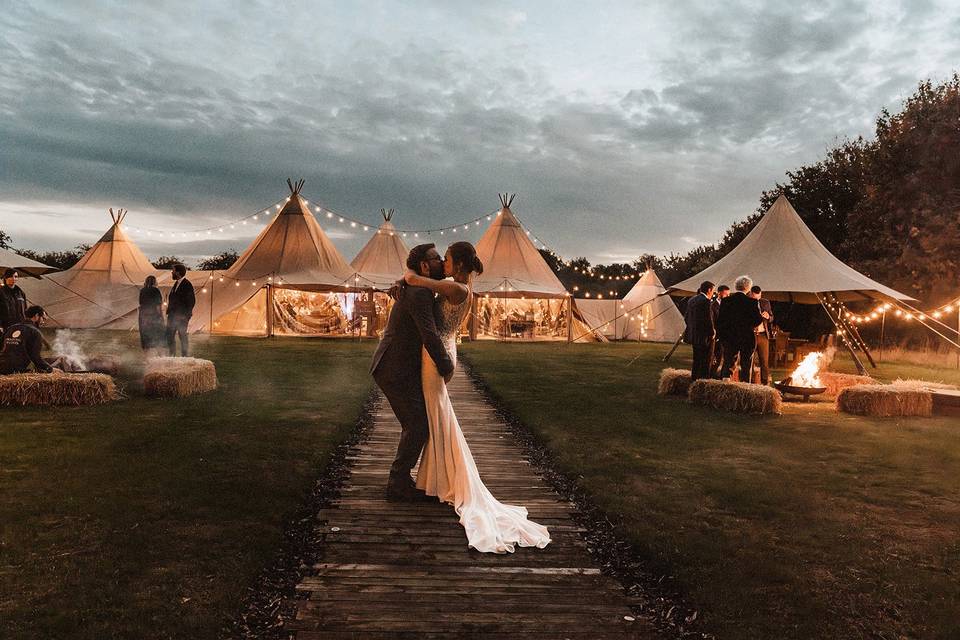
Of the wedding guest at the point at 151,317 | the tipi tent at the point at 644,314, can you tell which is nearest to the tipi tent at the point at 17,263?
the wedding guest at the point at 151,317

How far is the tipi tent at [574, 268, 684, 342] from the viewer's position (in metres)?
26.2

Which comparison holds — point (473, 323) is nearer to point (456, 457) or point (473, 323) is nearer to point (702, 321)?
point (702, 321)

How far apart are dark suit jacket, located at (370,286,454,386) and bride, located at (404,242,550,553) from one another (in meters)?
0.07

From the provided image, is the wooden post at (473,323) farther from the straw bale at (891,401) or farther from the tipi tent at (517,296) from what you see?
the straw bale at (891,401)

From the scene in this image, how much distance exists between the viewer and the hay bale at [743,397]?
331 inches

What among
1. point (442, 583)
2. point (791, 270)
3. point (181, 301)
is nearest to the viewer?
point (442, 583)

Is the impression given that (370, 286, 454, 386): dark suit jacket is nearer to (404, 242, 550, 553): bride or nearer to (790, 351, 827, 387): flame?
(404, 242, 550, 553): bride

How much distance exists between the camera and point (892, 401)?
8.58 metres

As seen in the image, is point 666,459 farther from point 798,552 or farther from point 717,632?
point 717,632

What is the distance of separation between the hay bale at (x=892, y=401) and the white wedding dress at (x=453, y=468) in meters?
6.73

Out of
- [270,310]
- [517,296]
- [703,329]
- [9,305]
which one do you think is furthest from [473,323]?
[9,305]

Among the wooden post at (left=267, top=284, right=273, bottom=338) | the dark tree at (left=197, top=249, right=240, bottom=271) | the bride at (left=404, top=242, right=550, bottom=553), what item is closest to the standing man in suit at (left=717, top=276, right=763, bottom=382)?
the bride at (left=404, top=242, right=550, bottom=553)

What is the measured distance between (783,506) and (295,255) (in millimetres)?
20769

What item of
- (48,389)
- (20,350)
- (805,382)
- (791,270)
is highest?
(791,270)
